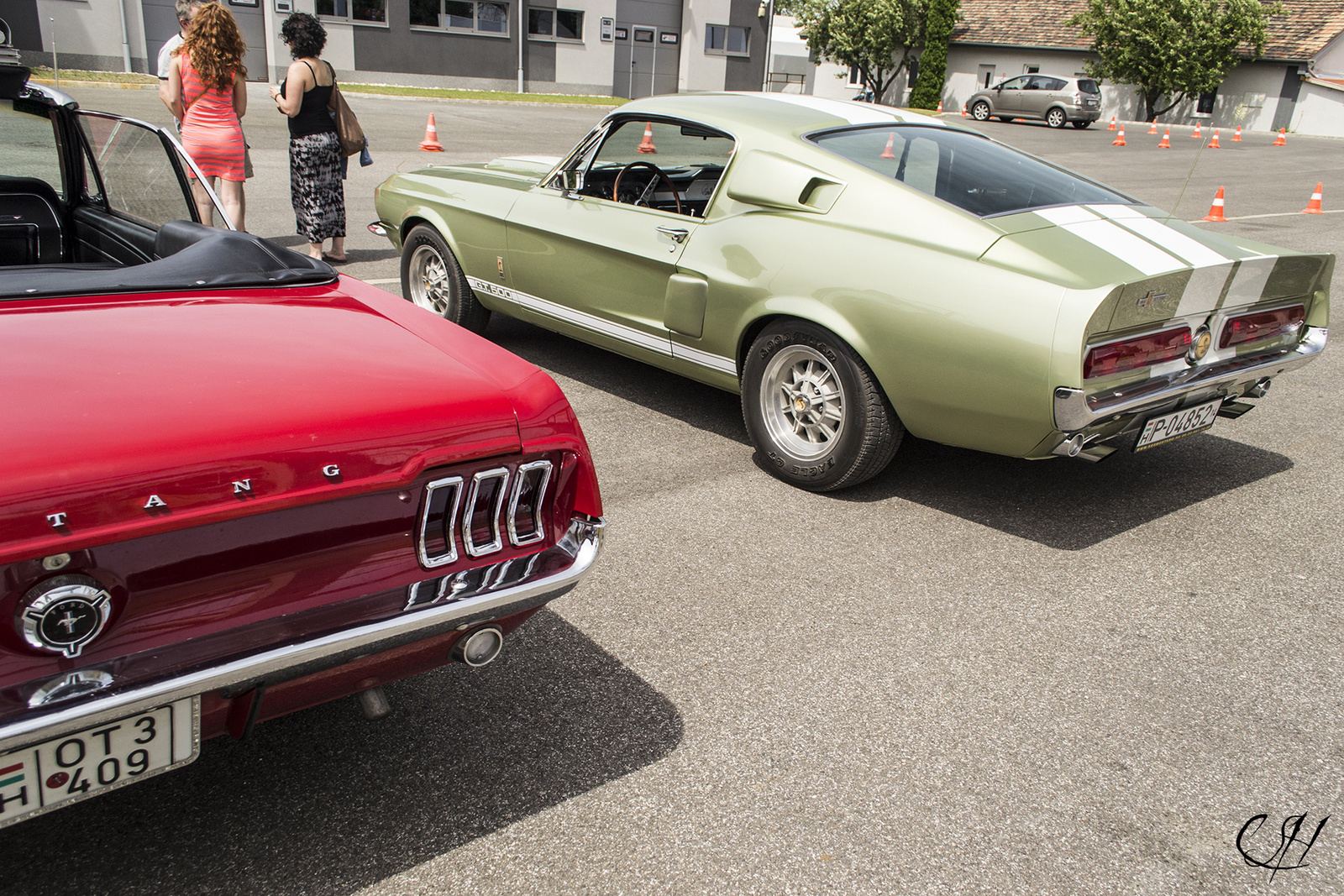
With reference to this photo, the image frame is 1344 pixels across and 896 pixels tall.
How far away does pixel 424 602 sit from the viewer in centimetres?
201

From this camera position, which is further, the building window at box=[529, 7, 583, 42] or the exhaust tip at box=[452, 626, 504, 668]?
the building window at box=[529, 7, 583, 42]

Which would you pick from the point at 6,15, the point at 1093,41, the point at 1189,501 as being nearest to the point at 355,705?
the point at 1189,501

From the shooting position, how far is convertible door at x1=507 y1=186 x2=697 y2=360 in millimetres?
4566

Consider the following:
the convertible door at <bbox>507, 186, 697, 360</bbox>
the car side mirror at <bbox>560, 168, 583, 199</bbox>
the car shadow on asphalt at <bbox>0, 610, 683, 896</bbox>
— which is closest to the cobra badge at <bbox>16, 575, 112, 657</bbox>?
the car shadow on asphalt at <bbox>0, 610, 683, 896</bbox>

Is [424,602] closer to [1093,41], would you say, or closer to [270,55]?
[270,55]

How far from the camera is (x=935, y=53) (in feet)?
131

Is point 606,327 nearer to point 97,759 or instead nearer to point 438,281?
point 438,281

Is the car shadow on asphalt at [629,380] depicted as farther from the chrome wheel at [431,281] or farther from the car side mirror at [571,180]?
the car side mirror at [571,180]

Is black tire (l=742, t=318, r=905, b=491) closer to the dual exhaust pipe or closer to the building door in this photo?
the dual exhaust pipe

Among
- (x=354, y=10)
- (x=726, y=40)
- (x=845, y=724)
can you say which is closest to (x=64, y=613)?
(x=845, y=724)

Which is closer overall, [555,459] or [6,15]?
[555,459]

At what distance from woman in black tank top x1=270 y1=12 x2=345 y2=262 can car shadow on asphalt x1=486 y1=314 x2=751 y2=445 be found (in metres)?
2.04

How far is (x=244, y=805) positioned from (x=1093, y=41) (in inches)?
1789

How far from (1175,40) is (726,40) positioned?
A: 1602cm
